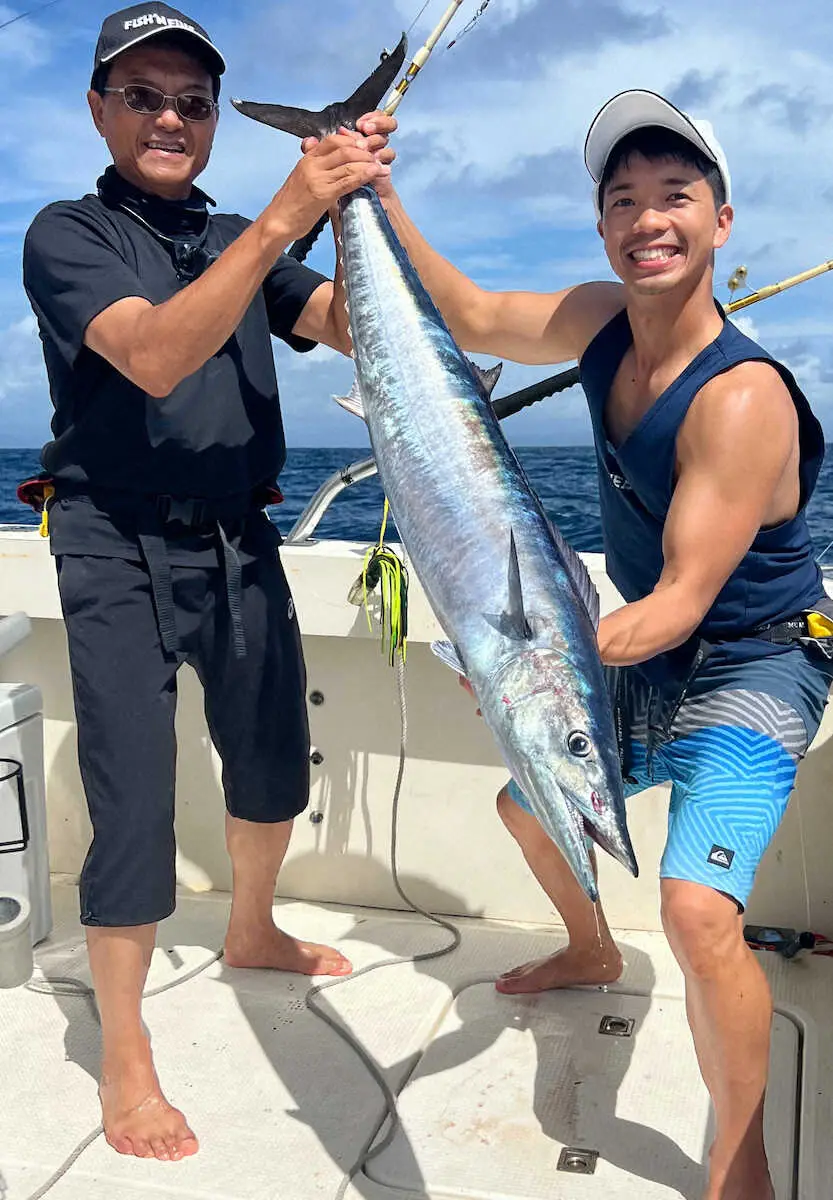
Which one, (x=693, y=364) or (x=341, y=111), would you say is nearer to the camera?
(x=693, y=364)

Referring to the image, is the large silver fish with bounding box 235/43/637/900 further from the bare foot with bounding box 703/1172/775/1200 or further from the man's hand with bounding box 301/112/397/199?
the bare foot with bounding box 703/1172/775/1200

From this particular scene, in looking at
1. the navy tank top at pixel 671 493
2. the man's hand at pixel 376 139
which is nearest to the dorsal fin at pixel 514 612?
the navy tank top at pixel 671 493

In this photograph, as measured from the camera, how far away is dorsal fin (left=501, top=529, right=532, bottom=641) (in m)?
1.75

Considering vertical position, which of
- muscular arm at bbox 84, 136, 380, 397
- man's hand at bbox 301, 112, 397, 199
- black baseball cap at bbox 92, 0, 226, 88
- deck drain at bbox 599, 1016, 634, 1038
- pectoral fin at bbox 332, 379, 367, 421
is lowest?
deck drain at bbox 599, 1016, 634, 1038

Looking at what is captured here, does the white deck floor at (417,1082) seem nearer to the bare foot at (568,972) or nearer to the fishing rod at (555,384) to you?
the bare foot at (568,972)

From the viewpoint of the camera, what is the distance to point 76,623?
2.63m

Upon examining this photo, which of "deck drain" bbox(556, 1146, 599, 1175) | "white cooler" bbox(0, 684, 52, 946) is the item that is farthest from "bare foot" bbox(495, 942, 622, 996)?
"white cooler" bbox(0, 684, 52, 946)

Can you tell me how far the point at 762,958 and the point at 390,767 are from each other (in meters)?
1.24

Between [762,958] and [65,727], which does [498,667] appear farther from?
[65,727]

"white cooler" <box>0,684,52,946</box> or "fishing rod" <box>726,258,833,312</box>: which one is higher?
"fishing rod" <box>726,258,833,312</box>

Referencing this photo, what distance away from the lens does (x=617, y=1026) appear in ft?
9.76

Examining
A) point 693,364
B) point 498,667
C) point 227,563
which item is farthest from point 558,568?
point 227,563

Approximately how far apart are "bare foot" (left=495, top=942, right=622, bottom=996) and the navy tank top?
1.07 m

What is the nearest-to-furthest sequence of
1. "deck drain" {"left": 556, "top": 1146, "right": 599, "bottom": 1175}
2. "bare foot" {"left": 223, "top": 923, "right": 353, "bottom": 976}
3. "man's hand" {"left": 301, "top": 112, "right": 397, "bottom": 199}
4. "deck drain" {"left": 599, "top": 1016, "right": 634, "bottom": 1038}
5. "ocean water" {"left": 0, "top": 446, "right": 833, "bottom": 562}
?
1. "man's hand" {"left": 301, "top": 112, "right": 397, "bottom": 199}
2. "deck drain" {"left": 556, "top": 1146, "right": 599, "bottom": 1175}
3. "deck drain" {"left": 599, "top": 1016, "right": 634, "bottom": 1038}
4. "bare foot" {"left": 223, "top": 923, "right": 353, "bottom": 976}
5. "ocean water" {"left": 0, "top": 446, "right": 833, "bottom": 562}
